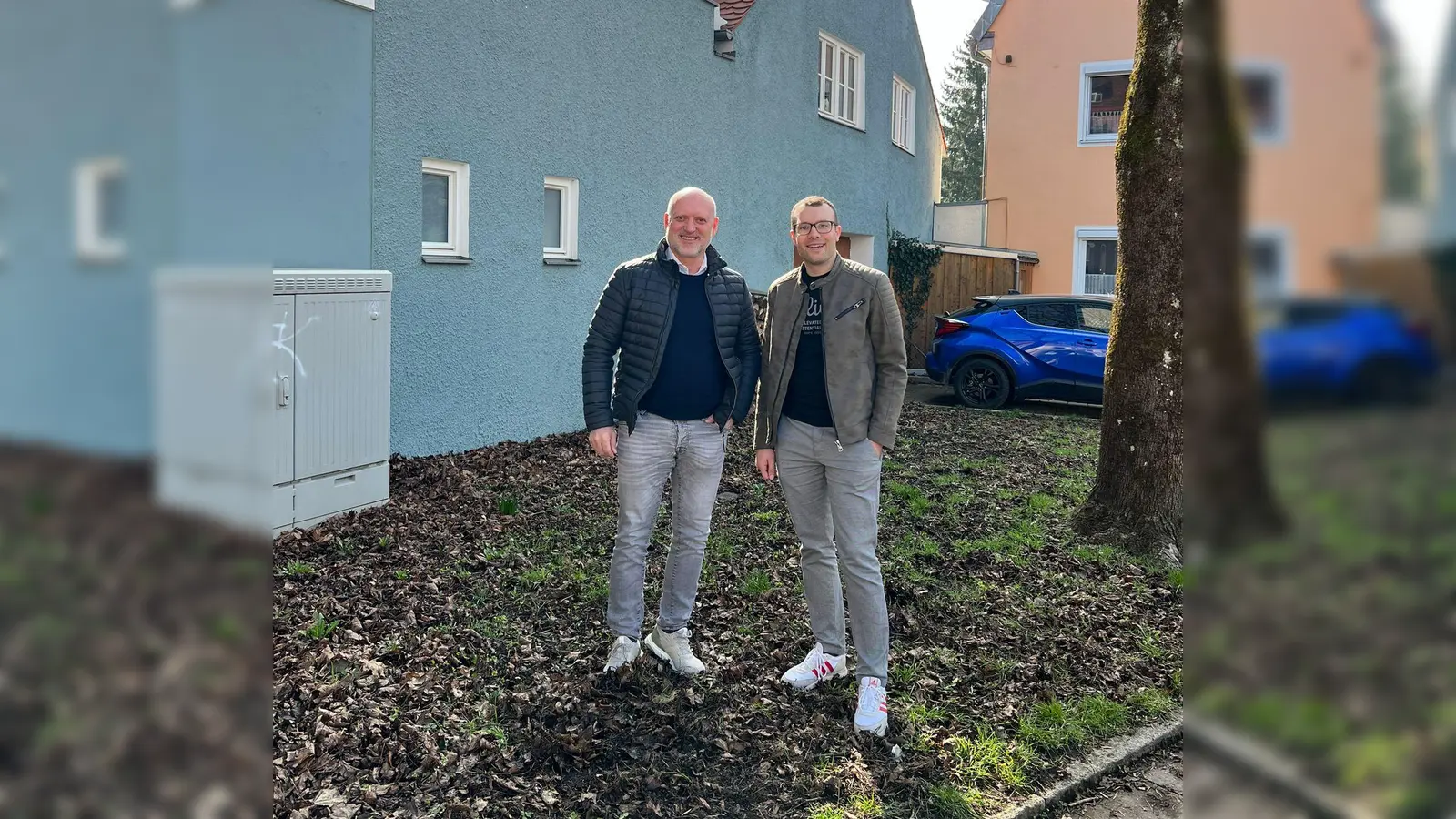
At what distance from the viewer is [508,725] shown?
415 centimetres

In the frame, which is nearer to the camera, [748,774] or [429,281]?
[748,774]

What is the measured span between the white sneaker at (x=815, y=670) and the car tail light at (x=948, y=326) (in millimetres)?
10517

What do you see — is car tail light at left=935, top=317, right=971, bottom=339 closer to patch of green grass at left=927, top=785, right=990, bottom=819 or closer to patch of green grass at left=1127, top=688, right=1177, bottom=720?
patch of green grass at left=1127, top=688, right=1177, bottom=720

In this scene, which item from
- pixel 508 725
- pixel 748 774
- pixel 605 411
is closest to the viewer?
pixel 748 774

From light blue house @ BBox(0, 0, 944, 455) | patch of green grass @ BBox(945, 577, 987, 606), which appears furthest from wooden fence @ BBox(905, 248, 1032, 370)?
patch of green grass @ BBox(945, 577, 987, 606)

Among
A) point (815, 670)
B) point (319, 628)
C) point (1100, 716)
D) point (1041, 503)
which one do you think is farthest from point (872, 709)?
point (1041, 503)

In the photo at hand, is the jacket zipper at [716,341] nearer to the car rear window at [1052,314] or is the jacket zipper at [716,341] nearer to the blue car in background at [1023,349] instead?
the blue car in background at [1023,349]

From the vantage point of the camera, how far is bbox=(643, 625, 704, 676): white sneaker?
185 inches

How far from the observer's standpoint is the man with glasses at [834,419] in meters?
4.32
